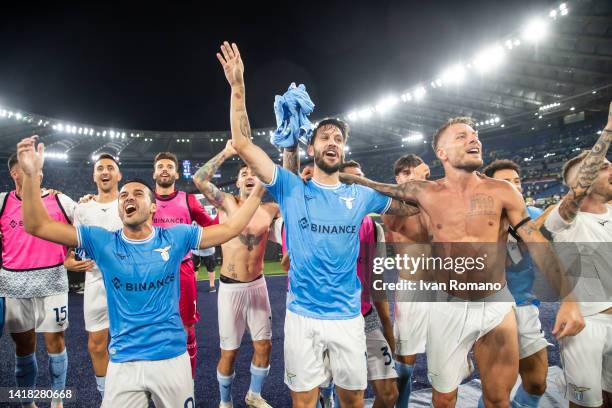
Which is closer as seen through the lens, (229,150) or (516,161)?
(229,150)

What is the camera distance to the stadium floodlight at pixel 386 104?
26.5m

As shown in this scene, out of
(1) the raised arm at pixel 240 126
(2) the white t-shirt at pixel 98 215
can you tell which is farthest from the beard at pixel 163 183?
(1) the raised arm at pixel 240 126

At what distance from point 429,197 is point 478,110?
26.7 metres

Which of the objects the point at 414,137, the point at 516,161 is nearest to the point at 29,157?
the point at 516,161

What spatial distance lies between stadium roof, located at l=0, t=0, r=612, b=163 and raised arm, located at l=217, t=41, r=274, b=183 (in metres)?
19.3

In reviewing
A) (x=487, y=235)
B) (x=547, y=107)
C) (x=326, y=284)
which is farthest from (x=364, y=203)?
(x=547, y=107)

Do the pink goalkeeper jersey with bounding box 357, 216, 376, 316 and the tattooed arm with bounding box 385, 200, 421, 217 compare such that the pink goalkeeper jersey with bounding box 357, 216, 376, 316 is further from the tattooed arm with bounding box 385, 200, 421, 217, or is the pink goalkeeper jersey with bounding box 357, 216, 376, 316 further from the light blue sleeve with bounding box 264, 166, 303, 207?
the light blue sleeve with bounding box 264, 166, 303, 207

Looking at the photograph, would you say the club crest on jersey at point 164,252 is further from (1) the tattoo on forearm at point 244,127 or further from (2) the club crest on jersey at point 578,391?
(2) the club crest on jersey at point 578,391

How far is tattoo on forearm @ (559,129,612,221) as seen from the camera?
232cm

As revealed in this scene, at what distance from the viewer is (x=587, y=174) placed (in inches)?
93.5

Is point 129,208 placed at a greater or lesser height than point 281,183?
lesser

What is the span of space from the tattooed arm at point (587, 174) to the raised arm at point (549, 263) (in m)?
0.23

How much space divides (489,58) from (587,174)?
68.7 ft

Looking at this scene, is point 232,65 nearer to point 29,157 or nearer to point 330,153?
point 330,153
